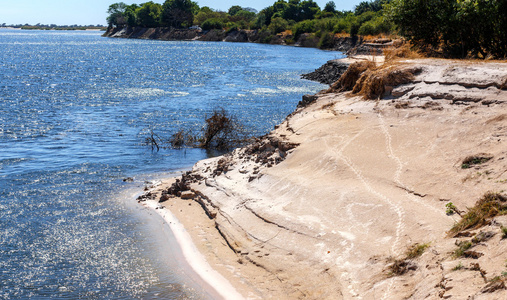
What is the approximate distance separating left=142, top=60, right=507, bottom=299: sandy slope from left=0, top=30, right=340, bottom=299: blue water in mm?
1694

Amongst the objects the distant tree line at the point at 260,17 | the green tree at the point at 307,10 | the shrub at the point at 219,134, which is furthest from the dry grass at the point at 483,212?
the green tree at the point at 307,10

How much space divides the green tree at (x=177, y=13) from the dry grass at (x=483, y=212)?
15940 centimetres

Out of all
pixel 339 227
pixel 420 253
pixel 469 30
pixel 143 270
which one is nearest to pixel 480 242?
pixel 420 253

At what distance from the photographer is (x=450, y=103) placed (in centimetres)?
1318

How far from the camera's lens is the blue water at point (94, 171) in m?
10.2

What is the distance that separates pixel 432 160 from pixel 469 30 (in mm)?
9724

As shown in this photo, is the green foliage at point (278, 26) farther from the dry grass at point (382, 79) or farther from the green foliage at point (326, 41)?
the dry grass at point (382, 79)

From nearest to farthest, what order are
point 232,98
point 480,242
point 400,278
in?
point 480,242
point 400,278
point 232,98

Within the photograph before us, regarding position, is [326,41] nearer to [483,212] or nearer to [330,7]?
[330,7]

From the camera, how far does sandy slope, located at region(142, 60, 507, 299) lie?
25.2 feet

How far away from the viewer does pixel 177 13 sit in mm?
158500

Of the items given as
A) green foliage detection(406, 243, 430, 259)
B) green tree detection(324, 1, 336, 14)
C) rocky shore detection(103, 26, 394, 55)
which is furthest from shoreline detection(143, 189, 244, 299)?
green tree detection(324, 1, 336, 14)

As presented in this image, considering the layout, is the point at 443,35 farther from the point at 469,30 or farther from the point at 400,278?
the point at 400,278

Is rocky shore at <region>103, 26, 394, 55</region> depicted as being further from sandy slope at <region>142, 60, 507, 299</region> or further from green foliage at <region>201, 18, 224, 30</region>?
sandy slope at <region>142, 60, 507, 299</region>
